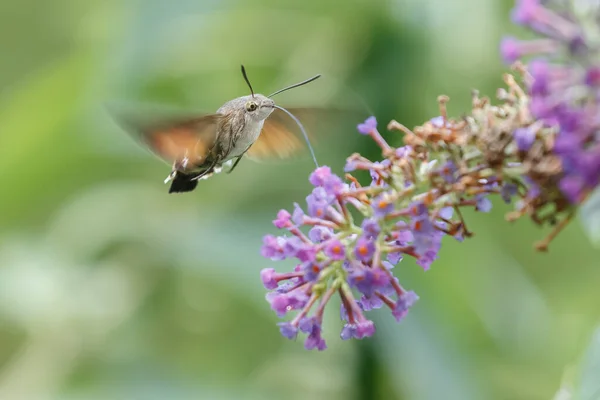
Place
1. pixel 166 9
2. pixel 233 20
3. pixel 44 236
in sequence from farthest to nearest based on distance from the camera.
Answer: pixel 44 236 → pixel 233 20 → pixel 166 9

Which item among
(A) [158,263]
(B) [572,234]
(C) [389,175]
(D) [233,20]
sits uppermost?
(D) [233,20]

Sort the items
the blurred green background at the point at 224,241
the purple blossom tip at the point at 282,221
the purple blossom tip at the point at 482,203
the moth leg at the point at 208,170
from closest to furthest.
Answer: the purple blossom tip at the point at 482,203
the purple blossom tip at the point at 282,221
the moth leg at the point at 208,170
the blurred green background at the point at 224,241

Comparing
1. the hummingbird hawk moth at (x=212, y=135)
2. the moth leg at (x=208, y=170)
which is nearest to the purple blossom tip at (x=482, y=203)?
the hummingbird hawk moth at (x=212, y=135)

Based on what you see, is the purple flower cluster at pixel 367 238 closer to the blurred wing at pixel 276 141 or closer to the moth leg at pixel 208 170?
the moth leg at pixel 208 170

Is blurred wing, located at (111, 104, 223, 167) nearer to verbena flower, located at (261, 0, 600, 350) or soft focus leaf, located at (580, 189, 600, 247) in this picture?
verbena flower, located at (261, 0, 600, 350)

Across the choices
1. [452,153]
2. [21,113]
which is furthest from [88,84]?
[452,153]

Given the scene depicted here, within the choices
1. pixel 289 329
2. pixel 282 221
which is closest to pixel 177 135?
pixel 282 221

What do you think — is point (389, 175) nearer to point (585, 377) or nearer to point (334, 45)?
point (585, 377)
